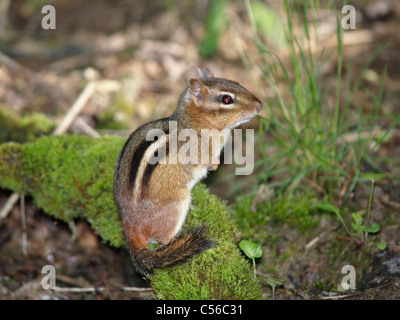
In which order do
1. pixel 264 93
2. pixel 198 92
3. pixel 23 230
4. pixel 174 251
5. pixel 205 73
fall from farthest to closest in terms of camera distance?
pixel 264 93 < pixel 23 230 < pixel 205 73 < pixel 198 92 < pixel 174 251

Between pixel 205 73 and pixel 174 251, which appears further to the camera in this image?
pixel 205 73

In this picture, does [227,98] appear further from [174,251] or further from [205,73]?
A: [174,251]

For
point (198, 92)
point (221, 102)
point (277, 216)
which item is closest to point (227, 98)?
point (221, 102)

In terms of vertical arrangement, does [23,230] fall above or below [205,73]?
below

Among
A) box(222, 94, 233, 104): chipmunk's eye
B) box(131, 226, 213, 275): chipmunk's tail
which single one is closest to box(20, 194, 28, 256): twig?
box(131, 226, 213, 275): chipmunk's tail
